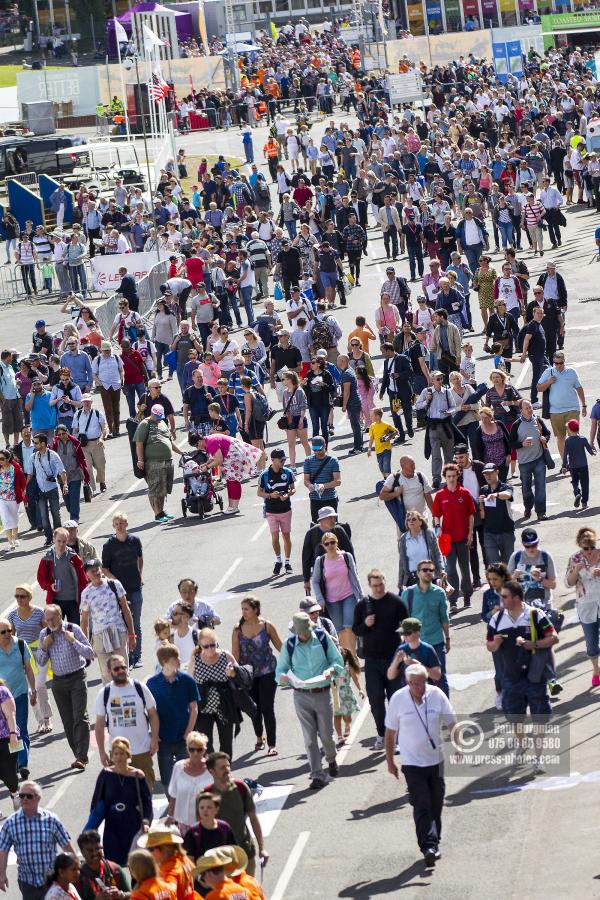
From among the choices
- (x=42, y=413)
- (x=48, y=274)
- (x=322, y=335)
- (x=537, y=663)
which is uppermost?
(x=48, y=274)

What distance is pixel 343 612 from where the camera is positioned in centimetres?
1573

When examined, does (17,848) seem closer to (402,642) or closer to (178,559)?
(402,642)

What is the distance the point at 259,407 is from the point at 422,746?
12.5m

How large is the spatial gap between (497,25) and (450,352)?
67.5 meters

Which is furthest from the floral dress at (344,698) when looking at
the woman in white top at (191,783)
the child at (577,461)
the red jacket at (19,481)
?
the red jacket at (19,481)

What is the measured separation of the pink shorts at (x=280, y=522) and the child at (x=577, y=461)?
10.5 ft

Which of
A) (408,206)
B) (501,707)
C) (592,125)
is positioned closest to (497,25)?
(592,125)

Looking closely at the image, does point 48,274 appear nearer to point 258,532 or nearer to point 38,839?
point 258,532

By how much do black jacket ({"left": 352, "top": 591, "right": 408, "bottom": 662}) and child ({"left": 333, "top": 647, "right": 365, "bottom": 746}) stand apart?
0.27 metres

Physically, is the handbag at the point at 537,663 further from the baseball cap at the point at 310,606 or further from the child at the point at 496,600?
the baseball cap at the point at 310,606

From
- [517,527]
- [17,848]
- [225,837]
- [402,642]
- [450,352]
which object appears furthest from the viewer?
[450,352]

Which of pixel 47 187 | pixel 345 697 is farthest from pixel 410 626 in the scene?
pixel 47 187

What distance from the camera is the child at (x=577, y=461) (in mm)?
20328

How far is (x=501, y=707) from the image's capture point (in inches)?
565
